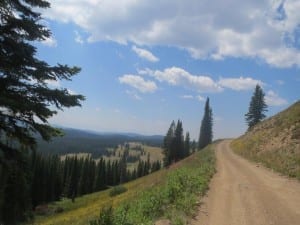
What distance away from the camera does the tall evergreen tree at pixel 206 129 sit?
114 metres

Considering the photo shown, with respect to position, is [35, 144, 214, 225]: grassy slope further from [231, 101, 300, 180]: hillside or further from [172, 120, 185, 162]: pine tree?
[172, 120, 185, 162]: pine tree

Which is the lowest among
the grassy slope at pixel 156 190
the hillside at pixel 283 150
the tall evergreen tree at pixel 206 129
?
the grassy slope at pixel 156 190

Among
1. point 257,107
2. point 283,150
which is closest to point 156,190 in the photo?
point 283,150

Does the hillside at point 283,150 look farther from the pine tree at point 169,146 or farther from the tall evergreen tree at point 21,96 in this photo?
the pine tree at point 169,146

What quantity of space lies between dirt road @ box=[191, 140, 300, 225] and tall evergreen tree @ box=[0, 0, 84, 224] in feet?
21.8

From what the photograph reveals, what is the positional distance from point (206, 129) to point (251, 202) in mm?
99864

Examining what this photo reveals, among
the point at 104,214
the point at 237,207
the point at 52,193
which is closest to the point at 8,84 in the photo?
the point at 104,214

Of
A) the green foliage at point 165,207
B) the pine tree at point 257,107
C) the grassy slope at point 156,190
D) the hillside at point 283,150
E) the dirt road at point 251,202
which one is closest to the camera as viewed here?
Result: the green foliage at point 165,207

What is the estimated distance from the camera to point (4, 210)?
44.8ft

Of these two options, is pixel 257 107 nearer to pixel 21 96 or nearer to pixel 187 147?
pixel 187 147

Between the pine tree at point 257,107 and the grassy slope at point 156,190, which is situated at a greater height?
the pine tree at point 257,107

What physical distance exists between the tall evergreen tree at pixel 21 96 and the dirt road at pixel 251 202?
262 inches

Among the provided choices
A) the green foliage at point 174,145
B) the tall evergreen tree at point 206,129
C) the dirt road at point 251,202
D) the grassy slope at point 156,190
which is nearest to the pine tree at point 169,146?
the green foliage at point 174,145

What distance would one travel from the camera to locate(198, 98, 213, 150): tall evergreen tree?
11394 centimetres
